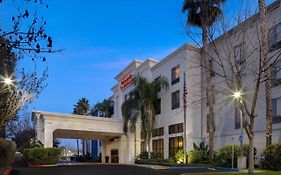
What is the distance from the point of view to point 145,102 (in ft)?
156

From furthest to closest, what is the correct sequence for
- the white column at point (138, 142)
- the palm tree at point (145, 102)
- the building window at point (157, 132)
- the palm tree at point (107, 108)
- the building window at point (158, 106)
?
the palm tree at point (107, 108), the white column at point (138, 142), the building window at point (158, 106), the building window at point (157, 132), the palm tree at point (145, 102)

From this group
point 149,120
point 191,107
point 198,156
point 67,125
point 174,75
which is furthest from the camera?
point 67,125

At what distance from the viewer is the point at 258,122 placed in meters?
33.2

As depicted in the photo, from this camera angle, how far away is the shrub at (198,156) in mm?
38094

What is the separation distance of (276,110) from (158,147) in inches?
807

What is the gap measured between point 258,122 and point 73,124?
25056mm

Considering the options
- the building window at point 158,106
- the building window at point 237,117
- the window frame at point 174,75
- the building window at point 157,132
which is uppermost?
the window frame at point 174,75

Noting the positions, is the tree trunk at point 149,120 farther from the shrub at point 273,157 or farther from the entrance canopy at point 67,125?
the shrub at point 273,157

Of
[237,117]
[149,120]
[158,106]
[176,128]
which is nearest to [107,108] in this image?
[158,106]

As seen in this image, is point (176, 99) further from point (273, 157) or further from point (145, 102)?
point (273, 157)

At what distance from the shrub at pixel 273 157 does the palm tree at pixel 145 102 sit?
771 inches

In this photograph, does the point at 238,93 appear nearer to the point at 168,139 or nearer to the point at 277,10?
the point at 277,10

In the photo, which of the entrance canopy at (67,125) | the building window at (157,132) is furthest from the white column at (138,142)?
the building window at (157,132)

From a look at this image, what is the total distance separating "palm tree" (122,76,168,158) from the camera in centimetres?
4734
